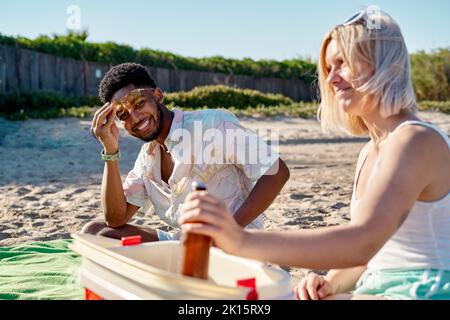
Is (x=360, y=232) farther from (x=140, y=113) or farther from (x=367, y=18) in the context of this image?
(x=140, y=113)

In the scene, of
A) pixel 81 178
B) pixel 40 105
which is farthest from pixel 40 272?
pixel 40 105

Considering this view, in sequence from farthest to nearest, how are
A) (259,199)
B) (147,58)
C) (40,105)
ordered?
(147,58) → (40,105) → (259,199)

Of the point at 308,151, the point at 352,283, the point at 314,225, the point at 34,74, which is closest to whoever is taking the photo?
the point at 352,283

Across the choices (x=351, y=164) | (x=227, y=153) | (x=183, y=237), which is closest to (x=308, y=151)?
(x=351, y=164)

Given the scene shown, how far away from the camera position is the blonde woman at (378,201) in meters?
1.66

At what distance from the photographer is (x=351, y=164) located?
29.1 ft

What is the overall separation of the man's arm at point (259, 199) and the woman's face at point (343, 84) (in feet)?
3.49

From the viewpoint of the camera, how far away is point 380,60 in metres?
1.86

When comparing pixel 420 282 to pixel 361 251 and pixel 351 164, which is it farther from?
pixel 351 164

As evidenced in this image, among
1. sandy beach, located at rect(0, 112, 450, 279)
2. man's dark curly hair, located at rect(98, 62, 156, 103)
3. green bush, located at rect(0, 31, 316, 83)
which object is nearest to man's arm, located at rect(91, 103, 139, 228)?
man's dark curly hair, located at rect(98, 62, 156, 103)

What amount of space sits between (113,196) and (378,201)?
1.88m

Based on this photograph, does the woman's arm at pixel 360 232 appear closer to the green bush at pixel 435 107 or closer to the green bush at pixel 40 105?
the green bush at pixel 40 105

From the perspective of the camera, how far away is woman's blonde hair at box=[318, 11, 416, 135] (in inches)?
73.3

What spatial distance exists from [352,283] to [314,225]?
105 inches
